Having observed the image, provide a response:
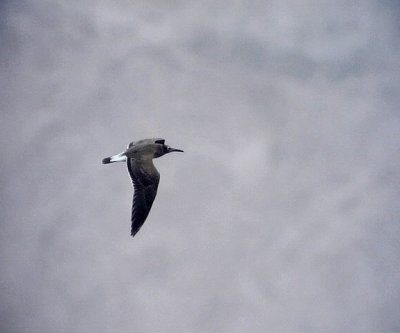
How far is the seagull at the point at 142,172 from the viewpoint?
66.9ft

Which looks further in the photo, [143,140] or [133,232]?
[143,140]

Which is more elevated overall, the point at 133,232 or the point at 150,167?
the point at 150,167

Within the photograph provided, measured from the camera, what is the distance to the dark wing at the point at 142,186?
2034cm

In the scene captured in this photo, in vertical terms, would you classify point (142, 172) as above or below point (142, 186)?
above

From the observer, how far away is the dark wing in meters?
20.3

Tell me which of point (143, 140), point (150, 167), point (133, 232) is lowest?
point (133, 232)

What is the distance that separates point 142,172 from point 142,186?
561mm

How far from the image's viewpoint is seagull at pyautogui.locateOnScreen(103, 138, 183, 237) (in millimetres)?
20406

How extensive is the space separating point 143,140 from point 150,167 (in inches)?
52.3

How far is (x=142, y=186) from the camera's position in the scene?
20.6 meters

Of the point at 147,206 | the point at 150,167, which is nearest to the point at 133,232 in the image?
the point at 147,206

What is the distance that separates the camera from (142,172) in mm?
20578

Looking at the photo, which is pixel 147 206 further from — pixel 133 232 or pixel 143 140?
pixel 143 140

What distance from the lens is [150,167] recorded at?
20750 millimetres
